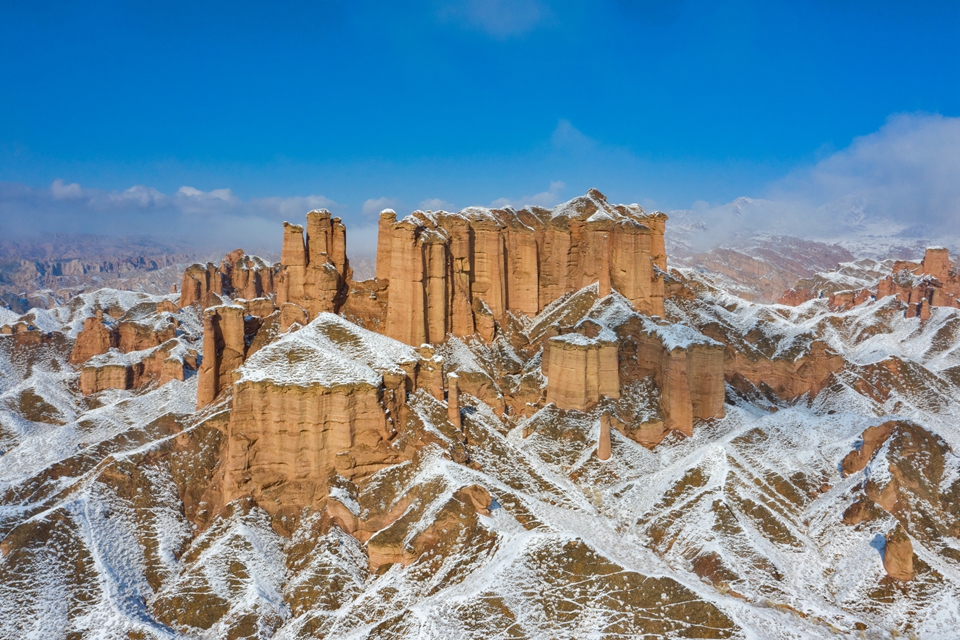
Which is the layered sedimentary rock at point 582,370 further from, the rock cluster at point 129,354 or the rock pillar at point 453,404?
the rock cluster at point 129,354

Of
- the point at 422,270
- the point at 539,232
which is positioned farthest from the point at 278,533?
the point at 539,232

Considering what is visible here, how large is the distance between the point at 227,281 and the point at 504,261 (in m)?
80.7

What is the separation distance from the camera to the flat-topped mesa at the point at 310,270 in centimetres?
5662

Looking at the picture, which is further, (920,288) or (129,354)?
(920,288)

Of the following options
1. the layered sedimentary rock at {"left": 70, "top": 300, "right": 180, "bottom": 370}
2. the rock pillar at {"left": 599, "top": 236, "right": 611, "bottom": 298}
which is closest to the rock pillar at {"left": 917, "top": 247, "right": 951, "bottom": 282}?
the rock pillar at {"left": 599, "top": 236, "right": 611, "bottom": 298}

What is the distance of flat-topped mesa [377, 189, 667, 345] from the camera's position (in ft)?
194

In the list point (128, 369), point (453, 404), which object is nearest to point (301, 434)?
point (453, 404)

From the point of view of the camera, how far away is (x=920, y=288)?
109 metres

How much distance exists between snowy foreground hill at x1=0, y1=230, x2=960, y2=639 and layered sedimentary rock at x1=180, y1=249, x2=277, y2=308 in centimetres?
6507

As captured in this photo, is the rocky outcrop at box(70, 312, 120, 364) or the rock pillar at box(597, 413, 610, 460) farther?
the rocky outcrop at box(70, 312, 120, 364)

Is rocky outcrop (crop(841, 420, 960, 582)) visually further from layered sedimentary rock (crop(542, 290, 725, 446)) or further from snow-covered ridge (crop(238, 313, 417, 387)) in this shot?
snow-covered ridge (crop(238, 313, 417, 387))

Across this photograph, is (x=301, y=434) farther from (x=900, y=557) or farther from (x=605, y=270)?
(x=605, y=270)

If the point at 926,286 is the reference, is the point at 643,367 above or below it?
below

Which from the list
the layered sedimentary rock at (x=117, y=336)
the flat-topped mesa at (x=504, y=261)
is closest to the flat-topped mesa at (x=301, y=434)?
the flat-topped mesa at (x=504, y=261)
